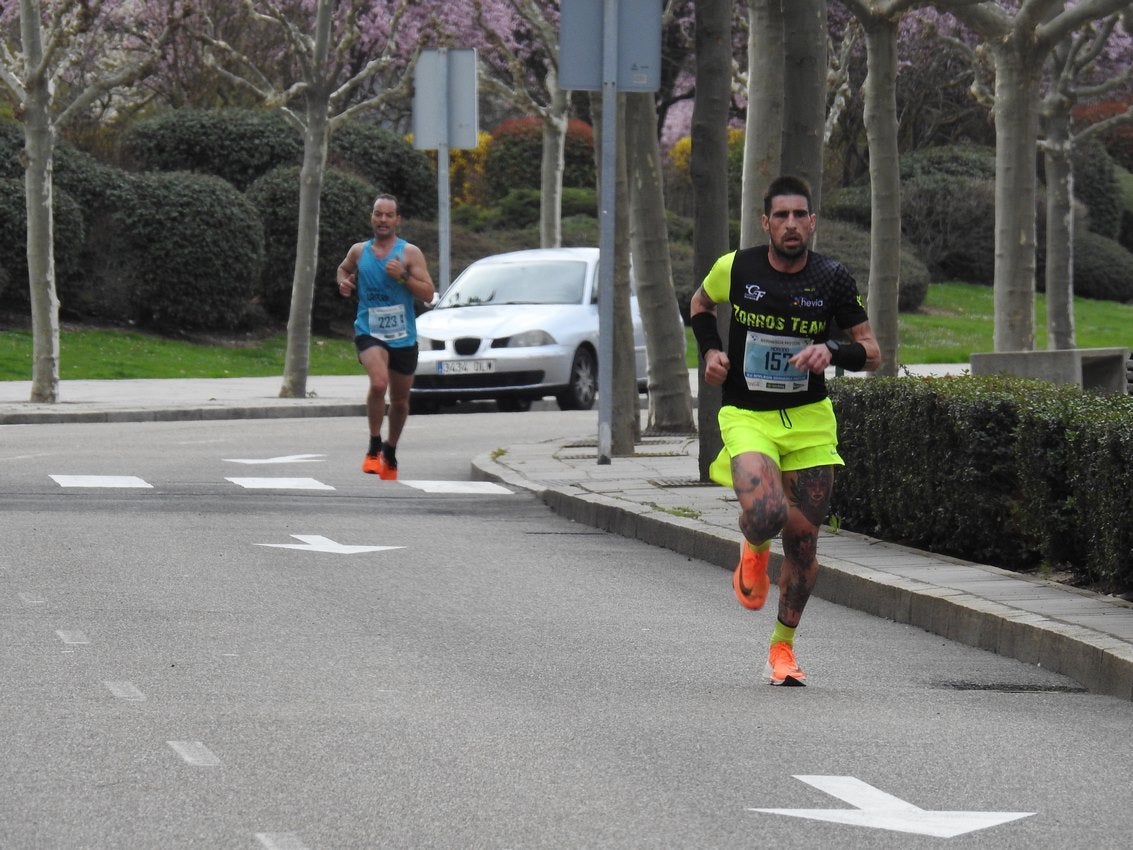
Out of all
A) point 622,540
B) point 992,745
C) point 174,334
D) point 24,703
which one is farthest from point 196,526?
point 174,334

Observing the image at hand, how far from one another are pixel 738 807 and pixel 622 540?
6.79 meters

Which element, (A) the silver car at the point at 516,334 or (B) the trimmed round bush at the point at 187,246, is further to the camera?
(B) the trimmed round bush at the point at 187,246

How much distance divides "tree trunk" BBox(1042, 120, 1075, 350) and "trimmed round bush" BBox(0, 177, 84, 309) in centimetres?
1301

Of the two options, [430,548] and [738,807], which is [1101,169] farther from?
[738,807]

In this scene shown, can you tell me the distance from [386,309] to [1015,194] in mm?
8168

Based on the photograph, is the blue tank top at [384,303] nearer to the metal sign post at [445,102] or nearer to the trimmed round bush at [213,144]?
the metal sign post at [445,102]

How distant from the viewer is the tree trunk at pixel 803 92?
13.0 metres

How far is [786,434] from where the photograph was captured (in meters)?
7.72

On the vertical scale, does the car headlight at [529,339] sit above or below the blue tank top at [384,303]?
below

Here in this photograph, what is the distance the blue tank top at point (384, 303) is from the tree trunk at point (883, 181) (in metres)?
5.67

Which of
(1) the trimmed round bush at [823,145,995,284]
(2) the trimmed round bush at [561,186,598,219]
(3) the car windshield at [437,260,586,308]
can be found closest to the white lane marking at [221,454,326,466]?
(3) the car windshield at [437,260,586,308]

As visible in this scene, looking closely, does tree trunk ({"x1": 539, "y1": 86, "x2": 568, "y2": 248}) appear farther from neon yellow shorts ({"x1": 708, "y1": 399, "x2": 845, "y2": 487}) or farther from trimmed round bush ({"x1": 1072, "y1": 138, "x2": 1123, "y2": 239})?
neon yellow shorts ({"x1": 708, "y1": 399, "x2": 845, "y2": 487})

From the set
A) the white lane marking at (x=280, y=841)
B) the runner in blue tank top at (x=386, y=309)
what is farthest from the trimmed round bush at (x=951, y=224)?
the white lane marking at (x=280, y=841)

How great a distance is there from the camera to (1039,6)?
63.7ft
